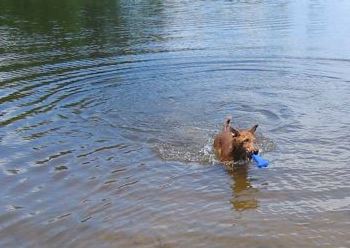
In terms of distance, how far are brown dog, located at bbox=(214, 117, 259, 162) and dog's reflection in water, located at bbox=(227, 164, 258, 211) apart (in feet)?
0.93

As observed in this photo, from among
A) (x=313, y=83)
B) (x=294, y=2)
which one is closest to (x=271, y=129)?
(x=313, y=83)

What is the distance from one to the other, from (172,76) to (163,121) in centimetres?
527

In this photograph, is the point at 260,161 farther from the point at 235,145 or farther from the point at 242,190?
the point at 242,190

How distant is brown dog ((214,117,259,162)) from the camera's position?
35.6ft

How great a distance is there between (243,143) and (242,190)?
1125mm

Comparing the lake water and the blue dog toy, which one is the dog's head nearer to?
the blue dog toy

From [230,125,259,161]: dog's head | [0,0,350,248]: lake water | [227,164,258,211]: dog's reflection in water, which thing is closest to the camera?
[0,0,350,248]: lake water

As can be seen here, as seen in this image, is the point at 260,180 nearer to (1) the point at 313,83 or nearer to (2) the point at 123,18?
(1) the point at 313,83

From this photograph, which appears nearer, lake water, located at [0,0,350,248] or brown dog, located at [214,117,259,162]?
lake water, located at [0,0,350,248]

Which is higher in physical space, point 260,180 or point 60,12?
point 60,12

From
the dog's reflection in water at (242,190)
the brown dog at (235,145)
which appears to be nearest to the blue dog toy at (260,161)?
the brown dog at (235,145)

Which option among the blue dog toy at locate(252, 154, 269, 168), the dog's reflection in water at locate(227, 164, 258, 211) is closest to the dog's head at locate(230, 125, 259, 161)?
the blue dog toy at locate(252, 154, 269, 168)

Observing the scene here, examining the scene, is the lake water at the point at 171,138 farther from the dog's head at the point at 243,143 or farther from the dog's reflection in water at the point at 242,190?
the dog's head at the point at 243,143

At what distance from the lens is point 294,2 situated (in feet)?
152
